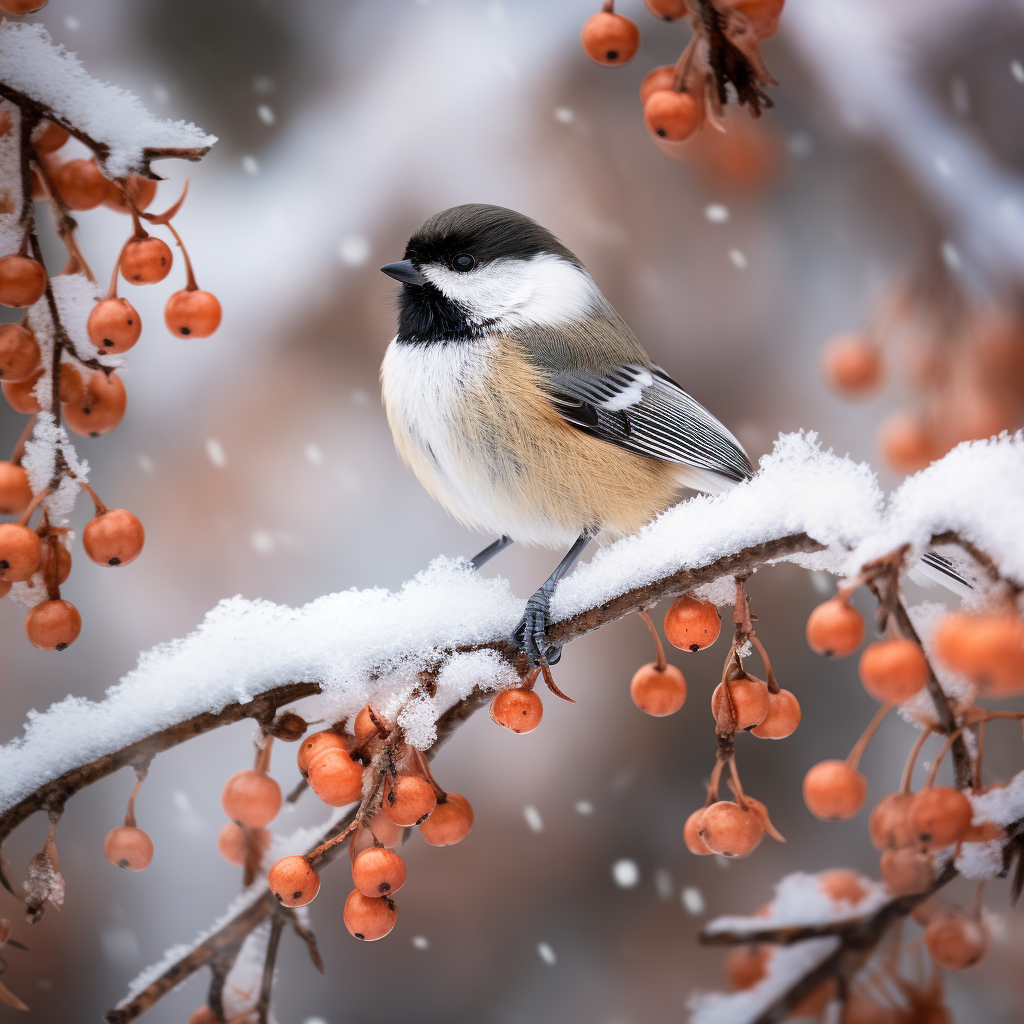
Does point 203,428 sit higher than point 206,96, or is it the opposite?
point 206,96

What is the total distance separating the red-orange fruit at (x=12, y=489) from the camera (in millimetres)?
512

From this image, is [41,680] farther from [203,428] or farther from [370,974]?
[370,974]

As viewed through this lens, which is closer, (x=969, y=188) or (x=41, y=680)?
(x=969, y=188)

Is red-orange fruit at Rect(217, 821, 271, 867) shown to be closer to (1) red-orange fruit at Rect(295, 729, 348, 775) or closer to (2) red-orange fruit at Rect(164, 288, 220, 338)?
(1) red-orange fruit at Rect(295, 729, 348, 775)

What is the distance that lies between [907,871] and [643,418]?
457 mm

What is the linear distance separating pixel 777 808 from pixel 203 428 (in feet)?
3.17

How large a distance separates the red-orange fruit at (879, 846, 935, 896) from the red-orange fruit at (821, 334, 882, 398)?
1.75 feet

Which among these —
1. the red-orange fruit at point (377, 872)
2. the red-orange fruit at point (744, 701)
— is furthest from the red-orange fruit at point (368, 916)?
the red-orange fruit at point (744, 701)

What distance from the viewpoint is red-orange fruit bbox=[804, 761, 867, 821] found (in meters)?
0.43

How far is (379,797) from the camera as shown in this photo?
1.65 ft

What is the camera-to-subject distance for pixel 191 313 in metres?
0.57

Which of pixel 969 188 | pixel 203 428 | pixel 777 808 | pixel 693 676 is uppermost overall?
pixel 969 188

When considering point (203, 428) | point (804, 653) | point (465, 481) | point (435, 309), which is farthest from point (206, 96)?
point (804, 653)

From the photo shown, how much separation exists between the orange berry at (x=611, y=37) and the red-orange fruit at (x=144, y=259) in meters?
0.32
